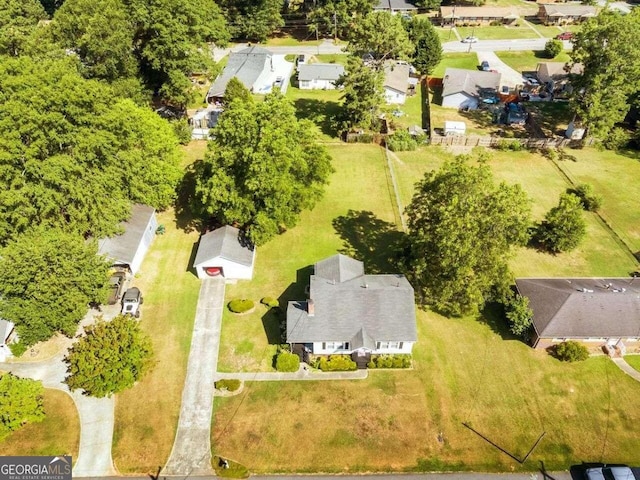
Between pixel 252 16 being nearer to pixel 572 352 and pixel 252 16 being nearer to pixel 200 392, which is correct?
pixel 200 392

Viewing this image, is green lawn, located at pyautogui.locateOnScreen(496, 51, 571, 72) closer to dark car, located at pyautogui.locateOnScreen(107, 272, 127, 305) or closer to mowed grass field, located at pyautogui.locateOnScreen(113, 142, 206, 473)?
mowed grass field, located at pyautogui.locateOnScreen(113, 142, 206, 473)

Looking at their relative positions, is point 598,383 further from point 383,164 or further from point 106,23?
point 106,23

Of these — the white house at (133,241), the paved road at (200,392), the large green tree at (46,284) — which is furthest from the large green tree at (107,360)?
the white house at (133,241)

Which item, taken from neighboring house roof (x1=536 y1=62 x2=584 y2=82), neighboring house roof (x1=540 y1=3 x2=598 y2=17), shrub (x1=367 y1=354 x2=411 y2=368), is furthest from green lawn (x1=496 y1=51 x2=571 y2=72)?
shrub (x1=367 y1=354 x2=411 y2=368)

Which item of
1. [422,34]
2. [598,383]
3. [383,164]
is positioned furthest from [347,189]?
[422,34]

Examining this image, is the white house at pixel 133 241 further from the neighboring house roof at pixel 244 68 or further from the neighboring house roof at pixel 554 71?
the neighboring house roof at pixel 554 71
